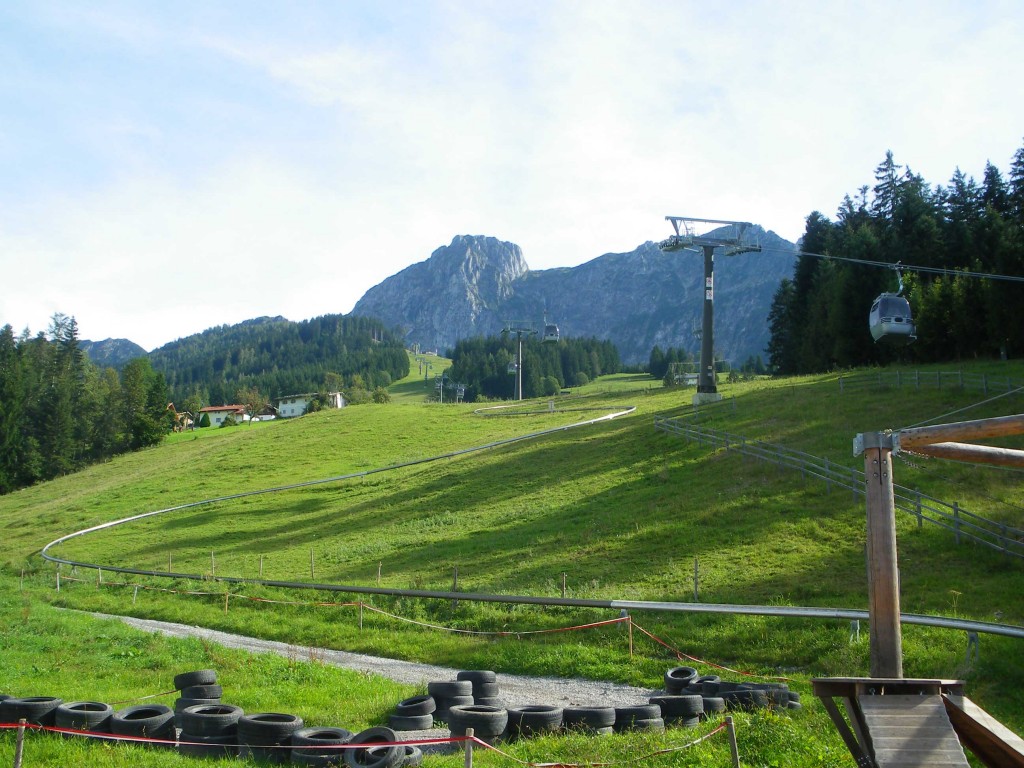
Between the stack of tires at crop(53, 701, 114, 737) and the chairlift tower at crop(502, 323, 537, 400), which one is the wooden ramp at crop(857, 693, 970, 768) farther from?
the chairlift tower at crop(502, 323, 537, 400)

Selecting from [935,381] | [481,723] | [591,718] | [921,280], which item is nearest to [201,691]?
[481,723]

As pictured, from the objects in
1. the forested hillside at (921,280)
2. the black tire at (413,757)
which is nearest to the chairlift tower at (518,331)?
the forested hillside at (921,280)

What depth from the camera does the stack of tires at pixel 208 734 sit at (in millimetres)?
11500

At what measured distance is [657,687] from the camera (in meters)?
16.7

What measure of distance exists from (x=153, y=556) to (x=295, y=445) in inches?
1437

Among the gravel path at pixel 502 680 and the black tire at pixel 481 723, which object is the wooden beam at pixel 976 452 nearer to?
the black tire at pixel 481 723

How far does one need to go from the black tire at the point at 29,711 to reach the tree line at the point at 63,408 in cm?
9503

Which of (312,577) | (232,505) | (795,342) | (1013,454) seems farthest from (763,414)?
(795,342)

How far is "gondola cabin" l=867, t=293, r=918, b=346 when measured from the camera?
34531 millimetres

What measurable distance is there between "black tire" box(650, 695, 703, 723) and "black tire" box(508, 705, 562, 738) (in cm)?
164

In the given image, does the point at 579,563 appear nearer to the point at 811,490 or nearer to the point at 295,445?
the point at 811,490

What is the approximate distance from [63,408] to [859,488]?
324 ft

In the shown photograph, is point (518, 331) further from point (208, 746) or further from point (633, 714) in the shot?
point (208, 746)

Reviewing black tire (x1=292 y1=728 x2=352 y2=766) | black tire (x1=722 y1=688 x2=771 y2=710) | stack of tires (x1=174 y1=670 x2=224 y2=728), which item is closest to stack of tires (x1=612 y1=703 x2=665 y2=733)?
black tire (x1=722 y1=688 x2=771 y2=710)
